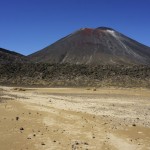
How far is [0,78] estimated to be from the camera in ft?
246

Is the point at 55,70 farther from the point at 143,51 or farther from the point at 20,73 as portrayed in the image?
the point at 143,51

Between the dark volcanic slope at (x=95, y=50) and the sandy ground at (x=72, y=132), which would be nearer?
the sandy ground at (x=72, y=132)

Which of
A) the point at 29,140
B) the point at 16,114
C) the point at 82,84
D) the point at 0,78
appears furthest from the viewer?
the point at 0,78

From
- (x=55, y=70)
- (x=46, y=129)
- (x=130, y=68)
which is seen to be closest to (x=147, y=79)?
(x=130, y=68)

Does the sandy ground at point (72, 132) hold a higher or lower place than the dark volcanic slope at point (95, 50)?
lower

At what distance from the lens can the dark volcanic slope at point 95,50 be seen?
140m

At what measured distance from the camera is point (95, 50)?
153 metres

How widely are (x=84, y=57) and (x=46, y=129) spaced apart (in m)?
126

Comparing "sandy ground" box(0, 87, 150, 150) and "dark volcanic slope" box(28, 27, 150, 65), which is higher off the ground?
"dark volcanic slope" box(28, 27, 150, 65)

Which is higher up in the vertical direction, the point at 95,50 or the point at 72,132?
the point at 95,50

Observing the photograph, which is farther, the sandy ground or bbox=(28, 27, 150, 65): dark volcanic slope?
bbox=(28, 27, 150, 65): dark volcanic slope

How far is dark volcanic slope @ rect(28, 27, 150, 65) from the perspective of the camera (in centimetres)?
14050

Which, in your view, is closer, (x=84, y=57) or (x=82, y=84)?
(x=82, y=84)

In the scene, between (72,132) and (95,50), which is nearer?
(72,132)
